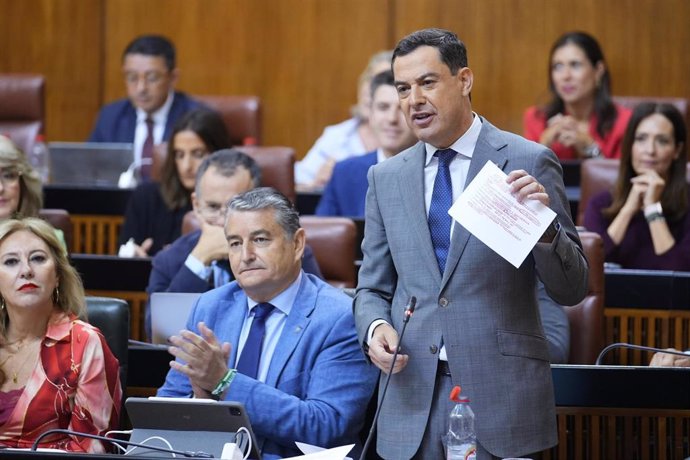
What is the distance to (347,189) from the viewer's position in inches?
190

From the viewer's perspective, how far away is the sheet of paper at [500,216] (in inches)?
85.7

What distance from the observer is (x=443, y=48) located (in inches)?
94.0

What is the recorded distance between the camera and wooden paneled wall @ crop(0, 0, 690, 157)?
6.45 metres

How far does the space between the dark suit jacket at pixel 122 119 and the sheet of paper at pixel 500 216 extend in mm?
3951

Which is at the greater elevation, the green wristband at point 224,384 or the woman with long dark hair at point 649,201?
the woman with long dark hair at point 649,201

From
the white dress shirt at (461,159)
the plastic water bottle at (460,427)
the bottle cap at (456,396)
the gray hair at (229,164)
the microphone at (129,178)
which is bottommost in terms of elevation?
the plastic water bottle at (460,427)

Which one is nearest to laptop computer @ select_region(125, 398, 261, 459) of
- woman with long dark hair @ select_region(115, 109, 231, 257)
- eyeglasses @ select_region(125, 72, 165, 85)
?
woman with long dark hair @ select_region(115, 109, 231, 257)

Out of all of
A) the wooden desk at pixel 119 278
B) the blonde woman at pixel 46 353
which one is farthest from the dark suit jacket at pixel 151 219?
the blonde woman at pixel 46 353

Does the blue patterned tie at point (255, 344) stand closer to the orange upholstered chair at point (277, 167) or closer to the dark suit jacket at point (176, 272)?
the dark suit jacket at point (176, 272)

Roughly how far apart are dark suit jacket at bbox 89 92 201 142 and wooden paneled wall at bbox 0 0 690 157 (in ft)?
2.54

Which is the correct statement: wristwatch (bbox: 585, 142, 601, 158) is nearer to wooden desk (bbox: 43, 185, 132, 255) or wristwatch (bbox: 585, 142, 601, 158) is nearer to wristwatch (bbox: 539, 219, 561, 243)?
wooden desk (bbox: 43, 185, 132, 255)

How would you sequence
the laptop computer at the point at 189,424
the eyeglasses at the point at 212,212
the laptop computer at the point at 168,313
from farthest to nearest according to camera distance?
the eyeglasses at the point at 212,212 → the laptop computer at the point at 168,313 → the laptop computer at the point at 189,424

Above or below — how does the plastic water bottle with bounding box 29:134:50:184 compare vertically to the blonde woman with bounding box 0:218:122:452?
above

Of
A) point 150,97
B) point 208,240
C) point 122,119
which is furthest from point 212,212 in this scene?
point 122,119
